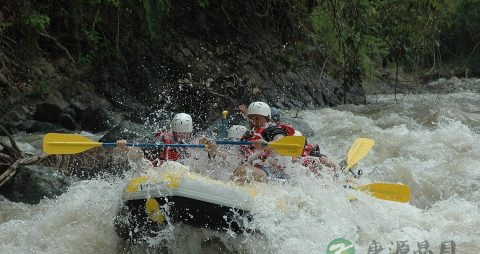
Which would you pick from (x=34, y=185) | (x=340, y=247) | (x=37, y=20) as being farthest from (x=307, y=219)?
(x=37, y=20)

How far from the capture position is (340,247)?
4.49 m

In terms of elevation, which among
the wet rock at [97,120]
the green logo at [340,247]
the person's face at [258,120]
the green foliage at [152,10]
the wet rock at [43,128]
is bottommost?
the wet rock at [97,120]

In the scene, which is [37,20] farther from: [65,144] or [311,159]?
[311,159]

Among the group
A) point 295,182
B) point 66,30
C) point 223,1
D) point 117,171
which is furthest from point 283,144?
point 223,1

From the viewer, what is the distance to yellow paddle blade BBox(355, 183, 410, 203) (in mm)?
5344

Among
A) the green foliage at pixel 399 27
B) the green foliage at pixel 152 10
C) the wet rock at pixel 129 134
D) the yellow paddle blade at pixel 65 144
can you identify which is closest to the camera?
the yellow paddle blade at pixel 65 144

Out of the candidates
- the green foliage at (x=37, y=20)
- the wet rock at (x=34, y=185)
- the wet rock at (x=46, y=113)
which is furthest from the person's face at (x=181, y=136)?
the green foliage at (x=37, y=20)

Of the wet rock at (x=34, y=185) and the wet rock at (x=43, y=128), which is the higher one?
the wet rock at (x=34, y=185)

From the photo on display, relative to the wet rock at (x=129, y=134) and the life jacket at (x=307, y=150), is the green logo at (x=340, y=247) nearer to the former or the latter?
the life jacket at (x=307, y=150)

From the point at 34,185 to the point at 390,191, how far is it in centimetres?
A: 336

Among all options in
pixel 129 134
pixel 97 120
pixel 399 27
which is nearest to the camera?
pixel 399 27

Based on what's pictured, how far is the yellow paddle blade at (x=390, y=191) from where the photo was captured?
534cm

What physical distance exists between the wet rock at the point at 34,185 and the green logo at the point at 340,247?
9.61 feet

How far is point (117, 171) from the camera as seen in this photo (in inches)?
276
